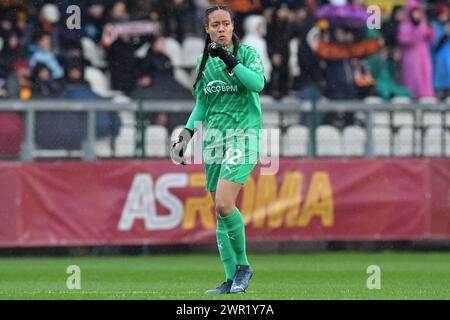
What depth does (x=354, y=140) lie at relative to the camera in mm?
18438

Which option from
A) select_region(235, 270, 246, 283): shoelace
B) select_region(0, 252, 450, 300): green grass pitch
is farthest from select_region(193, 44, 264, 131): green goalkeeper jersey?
select_region(0, 252, 450, 300): green grass pitch

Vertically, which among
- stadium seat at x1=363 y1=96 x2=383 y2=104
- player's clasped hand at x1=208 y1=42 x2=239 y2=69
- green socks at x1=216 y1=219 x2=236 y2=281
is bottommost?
green socks at x1=216 y1=219 x2=236 y2=281

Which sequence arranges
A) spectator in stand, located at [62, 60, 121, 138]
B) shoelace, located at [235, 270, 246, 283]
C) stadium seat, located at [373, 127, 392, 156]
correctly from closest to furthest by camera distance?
shoelace, located at [235, 270, 246, 283], spectator in stand, located at [62, 60, 121, 138], stadium seat, located at [373, 127, 392, 156]

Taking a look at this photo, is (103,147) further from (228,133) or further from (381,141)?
(228,133)

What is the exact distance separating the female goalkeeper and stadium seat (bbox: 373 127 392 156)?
26.4 feet

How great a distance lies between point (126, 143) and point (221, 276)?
4364 millimetres

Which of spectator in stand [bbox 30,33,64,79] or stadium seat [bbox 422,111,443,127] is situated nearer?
stadium seat [bbox 422,111,443,127]

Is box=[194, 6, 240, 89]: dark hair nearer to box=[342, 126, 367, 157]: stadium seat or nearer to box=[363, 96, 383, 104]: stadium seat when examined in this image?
box=[342, 126, 367, 157]: stadium seat

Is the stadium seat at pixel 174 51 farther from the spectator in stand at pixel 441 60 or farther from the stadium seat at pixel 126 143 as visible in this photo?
the spectator in stand at pixel 441 60

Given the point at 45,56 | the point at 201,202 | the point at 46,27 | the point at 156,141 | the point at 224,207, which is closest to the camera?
the point at 224,207

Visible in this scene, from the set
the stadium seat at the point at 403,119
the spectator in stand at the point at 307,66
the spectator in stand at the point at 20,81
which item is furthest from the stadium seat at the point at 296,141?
the spectator in stand at the point at 20,81

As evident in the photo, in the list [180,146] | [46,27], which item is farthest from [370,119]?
[180,146]

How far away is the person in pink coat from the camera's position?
803 inches
